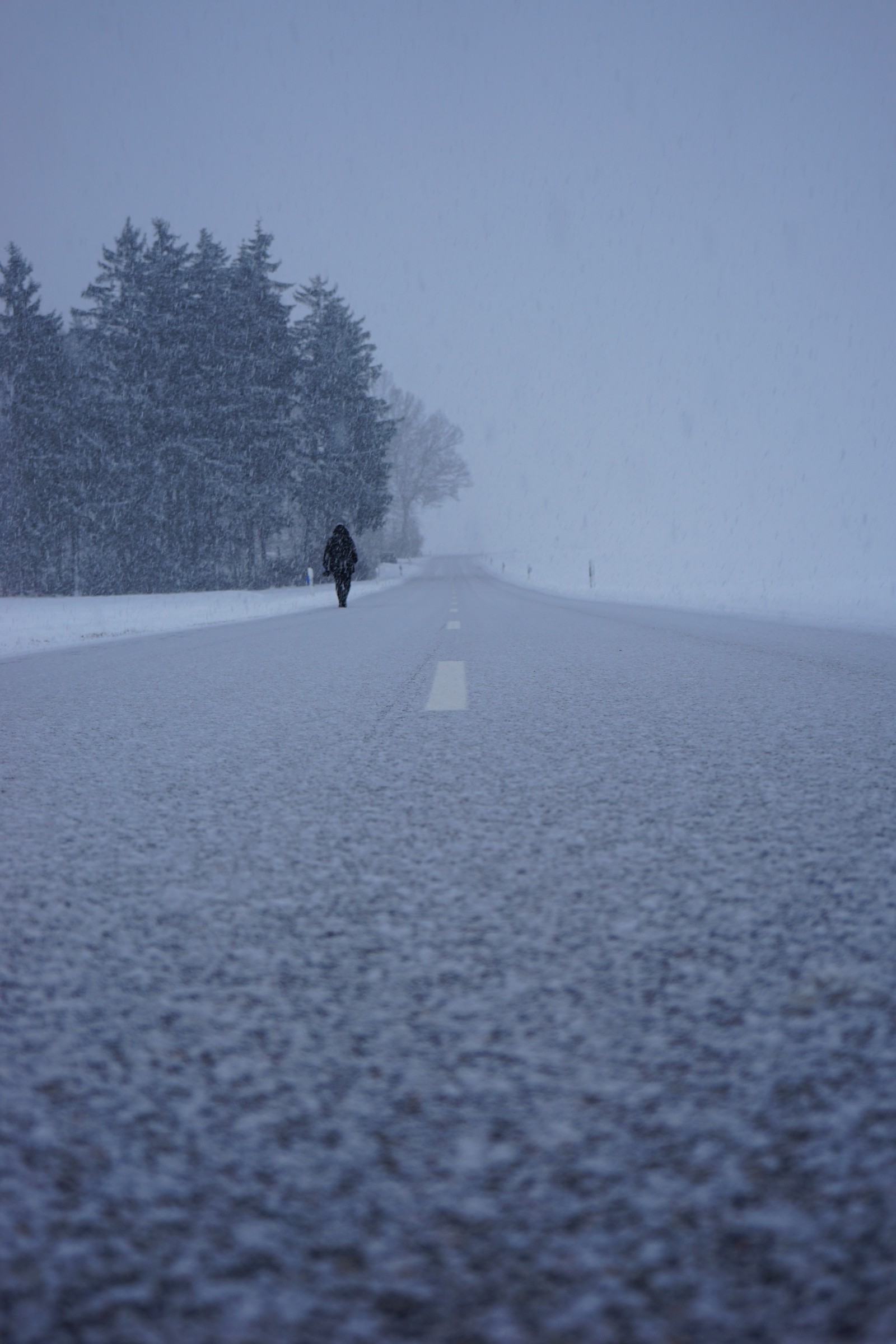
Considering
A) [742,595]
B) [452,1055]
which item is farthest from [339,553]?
[452,1055]

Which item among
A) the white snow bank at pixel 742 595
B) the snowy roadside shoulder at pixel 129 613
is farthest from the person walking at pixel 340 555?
the white snow bank at pixel 742 595

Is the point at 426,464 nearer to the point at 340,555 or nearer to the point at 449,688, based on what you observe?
the point at 340,555

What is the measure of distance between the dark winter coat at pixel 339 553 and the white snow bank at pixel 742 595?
725 cm

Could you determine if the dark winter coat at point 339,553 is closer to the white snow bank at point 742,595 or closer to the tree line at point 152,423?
the white snow bank at point 742,595

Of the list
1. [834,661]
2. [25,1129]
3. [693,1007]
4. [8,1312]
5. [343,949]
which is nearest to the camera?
[8,1312]

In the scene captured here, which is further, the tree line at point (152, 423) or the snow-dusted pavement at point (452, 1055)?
the tree line at point (152, 423)

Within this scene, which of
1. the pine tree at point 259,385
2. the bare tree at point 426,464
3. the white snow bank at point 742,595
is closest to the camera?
the white snow bank at point 742,595

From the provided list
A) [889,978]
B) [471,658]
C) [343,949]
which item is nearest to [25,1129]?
[343,949]

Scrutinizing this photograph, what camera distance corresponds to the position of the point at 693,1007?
1.52 m

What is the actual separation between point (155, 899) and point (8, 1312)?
1.37 metres

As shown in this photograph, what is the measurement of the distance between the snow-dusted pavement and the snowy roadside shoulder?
359 inches

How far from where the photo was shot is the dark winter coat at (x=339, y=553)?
70.8ft

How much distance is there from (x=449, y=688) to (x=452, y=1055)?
4920mm

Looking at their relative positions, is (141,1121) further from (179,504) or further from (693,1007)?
(179,504)
